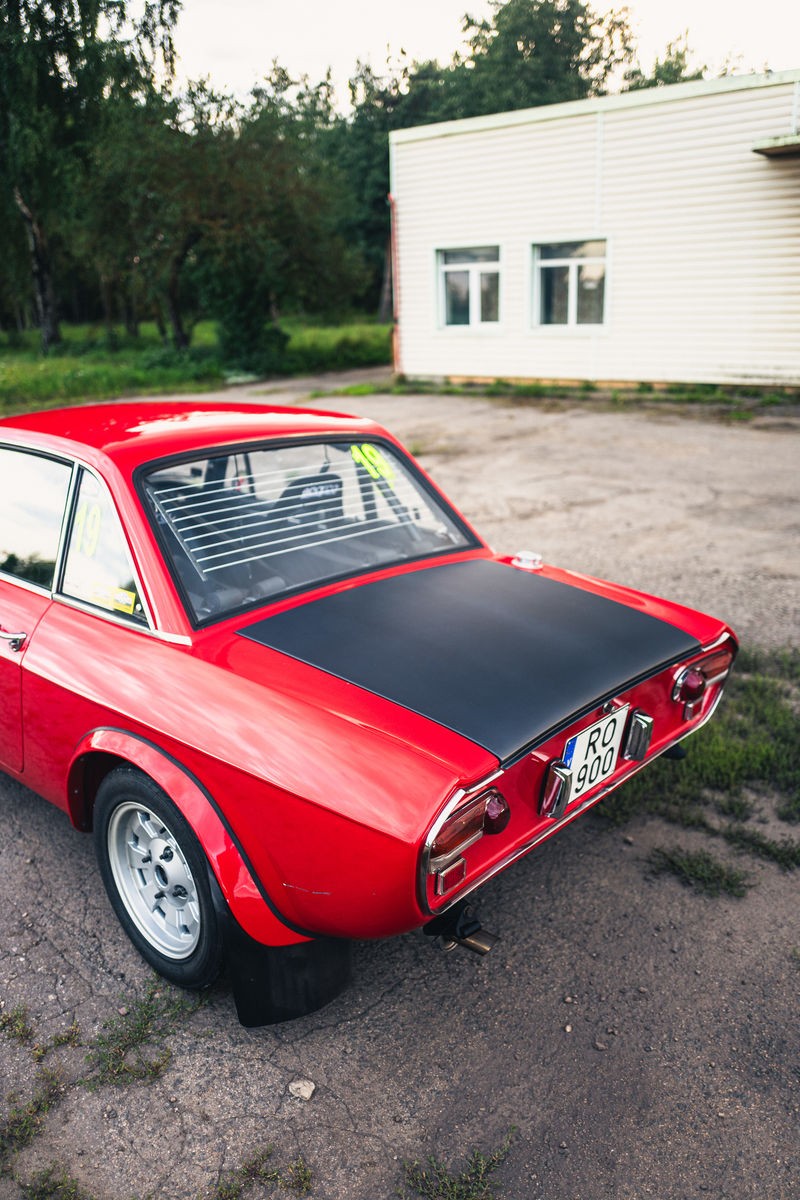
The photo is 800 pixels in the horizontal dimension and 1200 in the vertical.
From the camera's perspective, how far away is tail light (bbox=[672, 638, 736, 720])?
277cm

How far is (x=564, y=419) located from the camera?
13.4 m

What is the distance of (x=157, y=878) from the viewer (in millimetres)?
2582

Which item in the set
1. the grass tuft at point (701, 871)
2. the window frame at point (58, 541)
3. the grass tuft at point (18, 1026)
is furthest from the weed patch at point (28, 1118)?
the grass tuft at point (701, 871)

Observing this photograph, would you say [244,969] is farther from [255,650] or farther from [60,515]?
[60,515]

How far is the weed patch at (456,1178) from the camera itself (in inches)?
75.3

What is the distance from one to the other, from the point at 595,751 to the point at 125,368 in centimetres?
1981

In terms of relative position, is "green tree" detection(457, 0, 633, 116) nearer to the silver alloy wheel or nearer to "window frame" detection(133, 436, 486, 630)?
"window frame" detection(133, 436, 486, 630)

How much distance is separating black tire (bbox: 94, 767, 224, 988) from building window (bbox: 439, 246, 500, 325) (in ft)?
51.1

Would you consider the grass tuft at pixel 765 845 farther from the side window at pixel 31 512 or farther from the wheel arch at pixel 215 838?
the side window at pixel 31 512

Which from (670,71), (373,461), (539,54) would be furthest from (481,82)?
(373,461)

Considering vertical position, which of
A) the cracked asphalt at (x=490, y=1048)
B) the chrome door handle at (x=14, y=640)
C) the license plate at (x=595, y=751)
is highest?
the chrome door handle at (x=14, y=640)

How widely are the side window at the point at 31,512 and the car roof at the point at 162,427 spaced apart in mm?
90

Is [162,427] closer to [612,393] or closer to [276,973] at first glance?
[276,973]

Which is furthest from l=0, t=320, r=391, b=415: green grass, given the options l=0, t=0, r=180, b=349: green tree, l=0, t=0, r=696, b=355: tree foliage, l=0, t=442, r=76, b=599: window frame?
l=0, t=442, r=76, b=599: window frame
